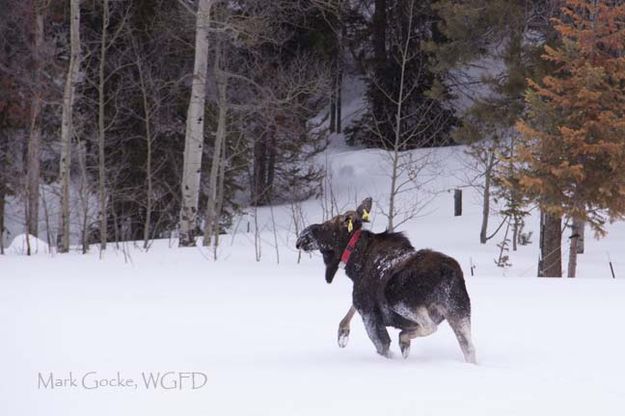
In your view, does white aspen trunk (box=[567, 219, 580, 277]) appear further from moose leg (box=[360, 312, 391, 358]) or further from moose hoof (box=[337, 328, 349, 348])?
moose leg (box=[360, 312, 391, 358])

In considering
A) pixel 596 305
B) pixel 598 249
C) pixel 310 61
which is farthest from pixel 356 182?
pixel 596 305

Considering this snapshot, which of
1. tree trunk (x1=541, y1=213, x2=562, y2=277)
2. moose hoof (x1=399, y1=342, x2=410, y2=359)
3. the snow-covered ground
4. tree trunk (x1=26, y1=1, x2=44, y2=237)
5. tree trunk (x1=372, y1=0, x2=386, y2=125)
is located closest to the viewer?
the snow-covered ground

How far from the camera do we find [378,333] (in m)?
6.38

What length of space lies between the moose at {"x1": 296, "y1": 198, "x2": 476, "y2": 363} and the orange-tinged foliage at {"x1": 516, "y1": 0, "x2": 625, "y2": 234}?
8.86 m

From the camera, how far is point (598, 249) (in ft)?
76.1

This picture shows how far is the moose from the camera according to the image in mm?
5984

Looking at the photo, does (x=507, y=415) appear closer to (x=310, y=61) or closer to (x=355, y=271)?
(x=355, y=271)

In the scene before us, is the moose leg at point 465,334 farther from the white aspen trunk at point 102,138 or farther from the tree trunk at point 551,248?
the white aspen trunk at point 102,138

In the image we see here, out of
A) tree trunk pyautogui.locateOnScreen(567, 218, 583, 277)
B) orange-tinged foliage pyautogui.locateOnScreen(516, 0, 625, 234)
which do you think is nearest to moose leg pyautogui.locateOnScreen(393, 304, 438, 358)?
orange-tinged foliage pyautogui.locateOnScreen(516, 0, 625, 234)

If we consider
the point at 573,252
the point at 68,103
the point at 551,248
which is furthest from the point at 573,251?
the point at 68,103

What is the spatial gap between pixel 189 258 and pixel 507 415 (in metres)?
10.9

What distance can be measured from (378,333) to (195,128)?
39.0 ft

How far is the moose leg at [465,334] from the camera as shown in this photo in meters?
5.97

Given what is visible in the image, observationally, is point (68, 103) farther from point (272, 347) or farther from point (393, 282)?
point (393, 282)
